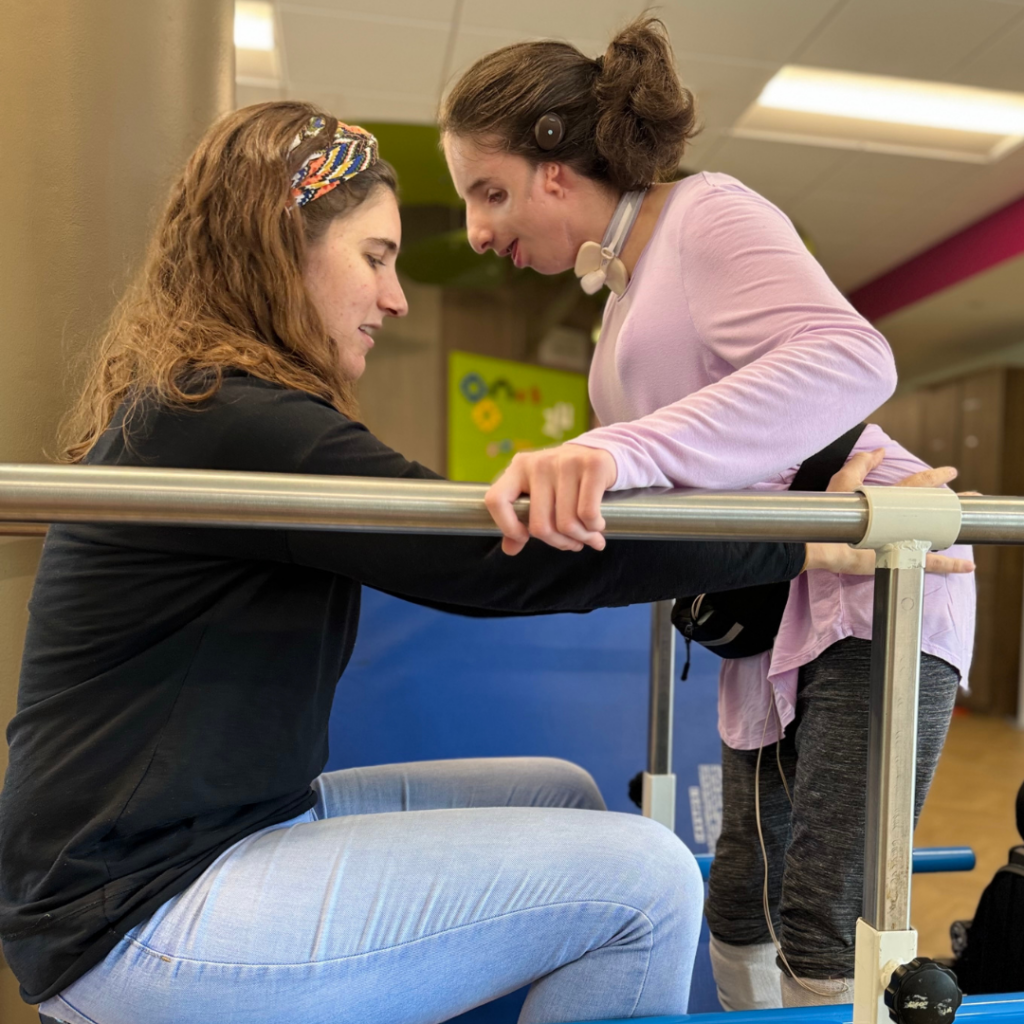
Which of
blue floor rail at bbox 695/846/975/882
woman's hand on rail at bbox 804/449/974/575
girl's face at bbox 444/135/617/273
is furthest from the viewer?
blue floor rail at bbox 695/846/975/882

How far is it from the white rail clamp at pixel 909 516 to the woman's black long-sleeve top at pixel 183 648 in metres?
0.11

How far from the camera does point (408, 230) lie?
15.4ft

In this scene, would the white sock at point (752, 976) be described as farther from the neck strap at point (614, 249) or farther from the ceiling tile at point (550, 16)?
the ceiling tile at point (550, 16)

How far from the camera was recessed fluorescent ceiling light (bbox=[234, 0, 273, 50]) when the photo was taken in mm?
3396

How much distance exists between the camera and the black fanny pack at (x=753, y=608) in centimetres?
94

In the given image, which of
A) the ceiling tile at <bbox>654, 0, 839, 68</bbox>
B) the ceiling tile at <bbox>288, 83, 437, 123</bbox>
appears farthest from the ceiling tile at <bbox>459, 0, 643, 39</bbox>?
the ceiling tile at <bbox>288, 83, 437, 123</bbox>

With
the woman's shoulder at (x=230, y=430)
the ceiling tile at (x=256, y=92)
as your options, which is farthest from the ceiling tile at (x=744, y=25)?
the woman's shoulder at (x=230, y=430)

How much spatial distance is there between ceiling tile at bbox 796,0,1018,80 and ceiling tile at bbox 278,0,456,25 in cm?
141

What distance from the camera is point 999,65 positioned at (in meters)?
3.68

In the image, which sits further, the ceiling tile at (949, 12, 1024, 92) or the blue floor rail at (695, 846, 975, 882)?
the ceiling tile at (949, 12, 1024, 92)

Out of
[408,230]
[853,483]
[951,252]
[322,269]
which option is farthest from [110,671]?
[951,252]

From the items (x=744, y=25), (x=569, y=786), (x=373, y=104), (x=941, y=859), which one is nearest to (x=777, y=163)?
(x=744, y=25)

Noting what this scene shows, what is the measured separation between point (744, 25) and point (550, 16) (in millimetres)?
709

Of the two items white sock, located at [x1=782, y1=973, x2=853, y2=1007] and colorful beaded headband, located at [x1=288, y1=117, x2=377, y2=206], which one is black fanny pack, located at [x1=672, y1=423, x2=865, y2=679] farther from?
colorful beaded headband, located at [x1=288, y1=117, x2=377, y2=206]
